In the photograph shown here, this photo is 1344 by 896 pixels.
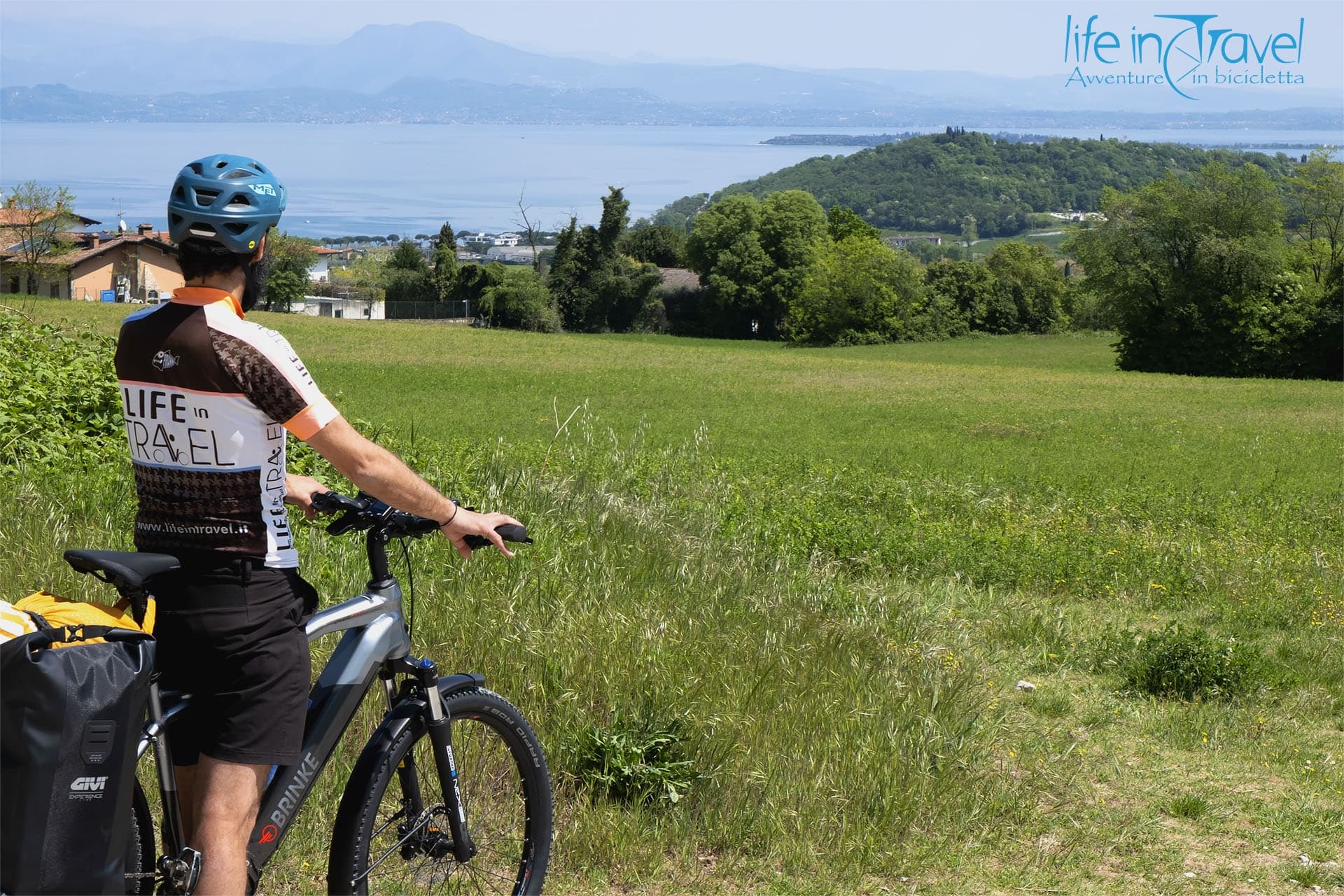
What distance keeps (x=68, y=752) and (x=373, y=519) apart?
0.95 m

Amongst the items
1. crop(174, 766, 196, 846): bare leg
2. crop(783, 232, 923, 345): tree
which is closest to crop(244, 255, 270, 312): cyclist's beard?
crop(174, 766, 196, 846): bare leg

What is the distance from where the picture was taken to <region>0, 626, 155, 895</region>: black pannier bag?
82.4 inches

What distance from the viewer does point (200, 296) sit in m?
2.52

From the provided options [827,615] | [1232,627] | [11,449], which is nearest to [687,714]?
[827,615]

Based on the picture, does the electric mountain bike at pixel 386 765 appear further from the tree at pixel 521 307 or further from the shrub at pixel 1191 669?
the tree at pixel 521 307

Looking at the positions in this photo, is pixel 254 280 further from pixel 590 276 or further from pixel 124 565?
pixel 590 276

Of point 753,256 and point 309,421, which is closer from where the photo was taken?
point 309,421

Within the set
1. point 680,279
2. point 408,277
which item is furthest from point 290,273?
point 680,279

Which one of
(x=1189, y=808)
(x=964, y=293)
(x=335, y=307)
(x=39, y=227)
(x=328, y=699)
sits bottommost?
(x=335, y=307)

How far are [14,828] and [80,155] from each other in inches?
5110

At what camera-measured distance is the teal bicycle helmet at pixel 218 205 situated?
2521mm

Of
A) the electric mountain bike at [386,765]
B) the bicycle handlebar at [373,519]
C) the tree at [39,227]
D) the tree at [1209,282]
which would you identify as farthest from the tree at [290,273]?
the bicycle handlebar at [373,519]

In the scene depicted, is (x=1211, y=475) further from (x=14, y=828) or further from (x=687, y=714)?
(x=14, y=828)

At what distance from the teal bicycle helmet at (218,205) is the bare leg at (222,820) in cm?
112
